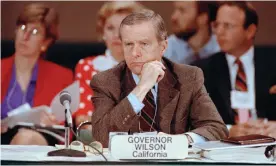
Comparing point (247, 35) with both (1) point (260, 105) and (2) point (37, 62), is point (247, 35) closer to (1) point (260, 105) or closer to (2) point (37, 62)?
(1) point (260, 105)

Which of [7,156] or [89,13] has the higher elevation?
[89,13]

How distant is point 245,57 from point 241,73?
0.50 ft

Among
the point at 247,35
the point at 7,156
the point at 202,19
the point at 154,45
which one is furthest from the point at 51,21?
the point at 7,156

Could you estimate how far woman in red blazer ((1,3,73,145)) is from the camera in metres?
5.77

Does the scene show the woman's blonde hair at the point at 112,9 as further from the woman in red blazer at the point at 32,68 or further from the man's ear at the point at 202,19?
the man's ear at the point at 202,19

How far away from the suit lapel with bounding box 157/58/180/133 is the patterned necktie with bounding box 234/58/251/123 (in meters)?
2.12

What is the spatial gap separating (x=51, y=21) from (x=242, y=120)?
5.91 feet

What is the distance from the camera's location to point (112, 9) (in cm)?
575

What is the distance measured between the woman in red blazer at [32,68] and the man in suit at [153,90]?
6.98 ft

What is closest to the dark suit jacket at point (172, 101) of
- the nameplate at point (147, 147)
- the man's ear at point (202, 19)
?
the nameplate at point (147, 147)

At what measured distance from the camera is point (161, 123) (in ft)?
12.0

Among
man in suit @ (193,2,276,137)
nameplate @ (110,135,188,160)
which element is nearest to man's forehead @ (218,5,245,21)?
man in suit @ (193,2,276,137)

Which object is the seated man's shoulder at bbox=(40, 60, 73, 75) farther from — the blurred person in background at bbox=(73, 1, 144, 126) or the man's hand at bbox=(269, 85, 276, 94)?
the man's hand at bbox=(269, 85, 276, 94)

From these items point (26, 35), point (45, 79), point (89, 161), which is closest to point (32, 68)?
point (45, 79)
